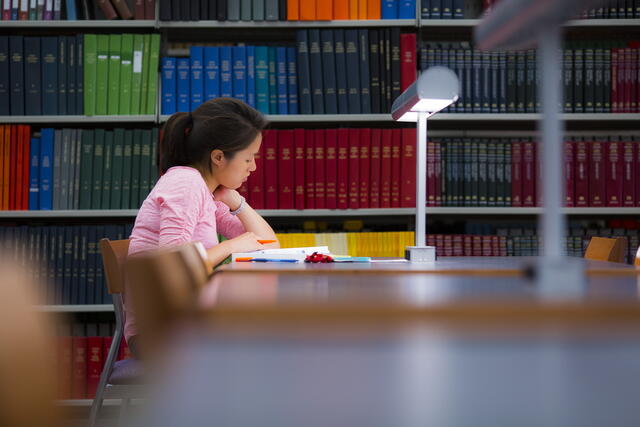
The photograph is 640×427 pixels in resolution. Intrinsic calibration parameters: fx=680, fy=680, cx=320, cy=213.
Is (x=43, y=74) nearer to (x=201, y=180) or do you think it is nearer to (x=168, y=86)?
(x=168, y=86)

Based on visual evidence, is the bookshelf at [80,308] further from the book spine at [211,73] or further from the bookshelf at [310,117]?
the book spine at [211,73]

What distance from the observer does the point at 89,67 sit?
9.29ft

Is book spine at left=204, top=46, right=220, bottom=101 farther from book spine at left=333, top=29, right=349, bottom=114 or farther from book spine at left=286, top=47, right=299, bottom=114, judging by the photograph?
book spine at left=333, top=29, right=349, bottom=114

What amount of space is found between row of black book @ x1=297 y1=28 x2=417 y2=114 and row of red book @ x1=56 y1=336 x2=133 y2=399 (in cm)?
130

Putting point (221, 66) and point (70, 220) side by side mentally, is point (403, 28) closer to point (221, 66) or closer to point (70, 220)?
point (221, 66)

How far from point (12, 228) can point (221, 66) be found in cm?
110

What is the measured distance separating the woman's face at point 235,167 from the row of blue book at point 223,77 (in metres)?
0.78

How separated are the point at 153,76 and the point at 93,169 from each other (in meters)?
0.46

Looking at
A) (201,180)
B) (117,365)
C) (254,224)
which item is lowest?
(117,365)

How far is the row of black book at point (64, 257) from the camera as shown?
2816 mm

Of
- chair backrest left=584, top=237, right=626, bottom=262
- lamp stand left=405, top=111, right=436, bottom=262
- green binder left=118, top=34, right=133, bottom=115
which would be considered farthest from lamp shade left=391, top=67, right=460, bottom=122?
green binder left=118, top=34, right=133, bottom=115

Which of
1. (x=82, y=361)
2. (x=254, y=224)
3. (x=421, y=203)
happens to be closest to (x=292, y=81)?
(x=254, y=224)

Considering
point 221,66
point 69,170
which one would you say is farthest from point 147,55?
point 69,170

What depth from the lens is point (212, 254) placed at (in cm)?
176
